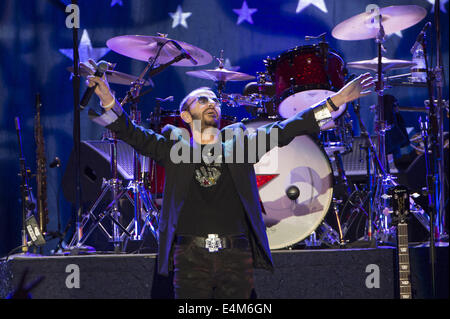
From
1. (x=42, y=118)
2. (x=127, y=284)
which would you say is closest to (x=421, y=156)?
(x=127, y=284)

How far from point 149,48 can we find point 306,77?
1.66 meters

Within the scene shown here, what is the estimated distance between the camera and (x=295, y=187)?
4.48 meters

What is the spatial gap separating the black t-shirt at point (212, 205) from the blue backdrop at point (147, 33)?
3563 mm

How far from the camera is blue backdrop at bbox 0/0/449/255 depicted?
22.0ft

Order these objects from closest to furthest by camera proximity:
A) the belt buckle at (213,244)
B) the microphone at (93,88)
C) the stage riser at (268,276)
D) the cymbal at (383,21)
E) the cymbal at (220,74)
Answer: the microphone at (93,88) → the belt buckle at (213,244) → the stage riser at (268,276) → the cymbal at (383,21) → the cymbal at (220,74)

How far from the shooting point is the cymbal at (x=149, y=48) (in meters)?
5.11

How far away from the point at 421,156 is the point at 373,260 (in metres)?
2.58

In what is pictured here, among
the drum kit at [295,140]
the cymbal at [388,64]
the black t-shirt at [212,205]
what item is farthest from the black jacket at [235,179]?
the cymbal at [388,64]

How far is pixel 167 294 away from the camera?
3.96 metres

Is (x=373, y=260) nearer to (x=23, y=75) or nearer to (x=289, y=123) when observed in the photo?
(x=289, y=123)

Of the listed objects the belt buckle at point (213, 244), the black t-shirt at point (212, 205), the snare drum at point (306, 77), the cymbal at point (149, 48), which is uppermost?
the cymbal at point (149, 48)

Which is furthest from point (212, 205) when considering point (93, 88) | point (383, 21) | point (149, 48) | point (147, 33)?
point (147, 33)

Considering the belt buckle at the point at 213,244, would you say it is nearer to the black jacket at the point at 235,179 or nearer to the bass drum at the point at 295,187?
the black jacket at the point at 235,179

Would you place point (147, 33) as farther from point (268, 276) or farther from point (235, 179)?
point (235, 179)
